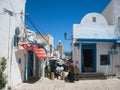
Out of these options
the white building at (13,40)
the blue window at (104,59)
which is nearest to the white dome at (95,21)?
the blue window at (104,59)

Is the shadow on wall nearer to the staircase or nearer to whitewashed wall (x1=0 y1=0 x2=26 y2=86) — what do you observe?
whitewashed wall (x1=0 y1=0 x2=26 y2=86)

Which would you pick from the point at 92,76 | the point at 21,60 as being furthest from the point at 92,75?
the point at 21,60

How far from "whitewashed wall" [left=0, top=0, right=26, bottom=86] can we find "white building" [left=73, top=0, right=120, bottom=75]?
6.21 meters

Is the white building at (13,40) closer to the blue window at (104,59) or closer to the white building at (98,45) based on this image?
the white building at (98,45)

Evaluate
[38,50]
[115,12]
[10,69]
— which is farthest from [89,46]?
[10,69]

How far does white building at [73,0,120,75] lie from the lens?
700 inches

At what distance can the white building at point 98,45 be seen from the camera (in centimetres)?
1778

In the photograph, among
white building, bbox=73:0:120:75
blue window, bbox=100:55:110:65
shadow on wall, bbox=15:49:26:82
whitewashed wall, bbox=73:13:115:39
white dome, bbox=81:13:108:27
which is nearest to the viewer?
shadow on wall, bbox=15:49:26:82

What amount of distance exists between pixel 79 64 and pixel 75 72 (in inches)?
60.5

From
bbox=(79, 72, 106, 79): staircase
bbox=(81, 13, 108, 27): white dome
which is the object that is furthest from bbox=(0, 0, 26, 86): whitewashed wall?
bbox=(81, 13, 108, 27): white dome

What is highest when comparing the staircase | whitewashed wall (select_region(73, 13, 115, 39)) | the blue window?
whitewashed wall (select_region(73, 13, 115, 39))

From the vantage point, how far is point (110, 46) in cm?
1803

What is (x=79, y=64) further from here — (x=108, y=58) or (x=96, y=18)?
(x=96, y=18)

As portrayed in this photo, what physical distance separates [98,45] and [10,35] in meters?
9.12
